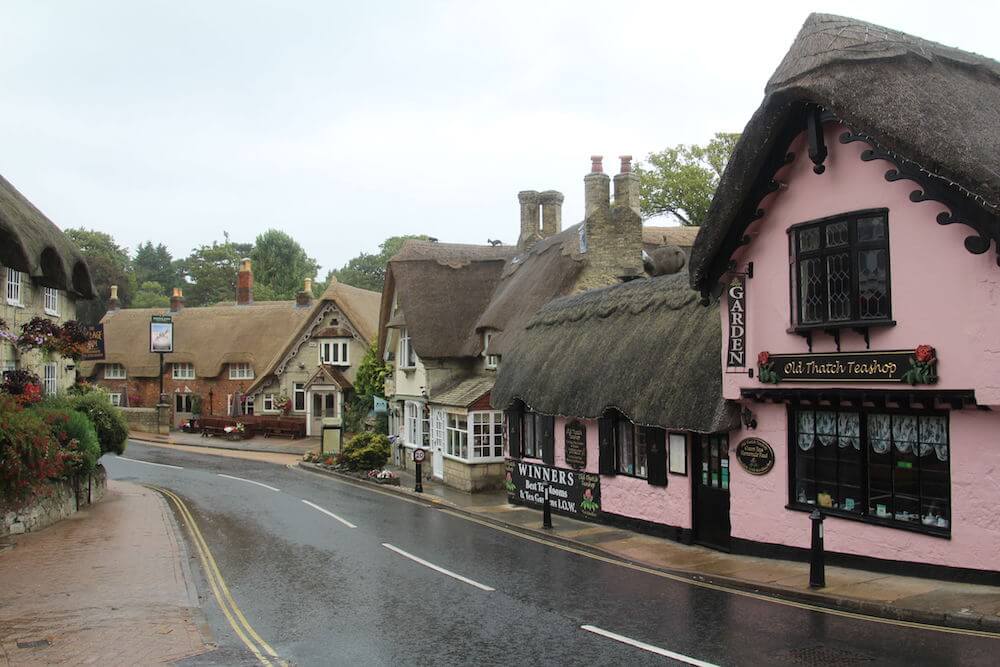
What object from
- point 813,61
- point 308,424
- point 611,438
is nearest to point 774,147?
point 813,61

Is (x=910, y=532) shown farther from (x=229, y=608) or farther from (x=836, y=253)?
(x=229, y=608)

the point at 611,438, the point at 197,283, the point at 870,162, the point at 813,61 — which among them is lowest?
the point at 611,438

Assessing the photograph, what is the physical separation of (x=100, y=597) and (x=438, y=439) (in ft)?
58.7

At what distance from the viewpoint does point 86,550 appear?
1631cm

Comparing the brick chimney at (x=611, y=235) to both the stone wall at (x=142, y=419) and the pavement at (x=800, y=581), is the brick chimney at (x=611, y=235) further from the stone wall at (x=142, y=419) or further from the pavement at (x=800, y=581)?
the stone wall at (x=142, y=419)

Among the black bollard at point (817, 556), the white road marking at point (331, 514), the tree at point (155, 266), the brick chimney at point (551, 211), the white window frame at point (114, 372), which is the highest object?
the tree at point (155, 266)

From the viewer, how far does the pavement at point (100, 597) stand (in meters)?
9.80

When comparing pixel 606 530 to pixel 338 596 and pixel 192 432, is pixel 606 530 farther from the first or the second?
pixel 192 432

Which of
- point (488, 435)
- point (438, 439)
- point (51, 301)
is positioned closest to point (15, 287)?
point (51, 301)

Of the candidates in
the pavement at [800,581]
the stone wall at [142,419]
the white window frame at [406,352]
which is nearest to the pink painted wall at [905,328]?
the pavement at [800,581]

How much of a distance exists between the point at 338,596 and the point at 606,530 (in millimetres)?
7770

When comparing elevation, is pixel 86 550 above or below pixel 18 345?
below

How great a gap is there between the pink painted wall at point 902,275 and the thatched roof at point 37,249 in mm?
21093

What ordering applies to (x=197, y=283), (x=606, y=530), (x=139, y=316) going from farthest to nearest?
(x=197, y=283), (x=139, y=316), (x=606, y=530)
